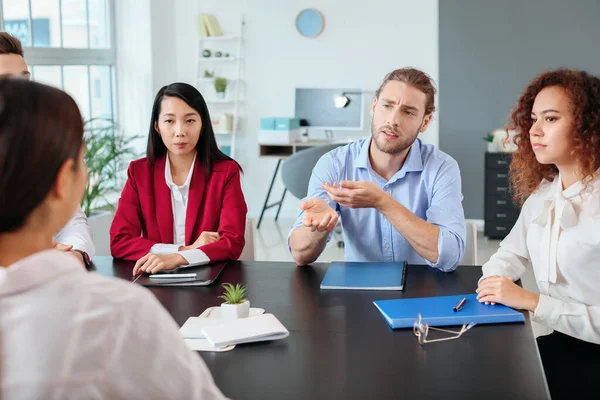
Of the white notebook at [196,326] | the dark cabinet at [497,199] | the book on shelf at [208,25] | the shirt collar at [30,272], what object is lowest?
the dark cabinet at [497,199]

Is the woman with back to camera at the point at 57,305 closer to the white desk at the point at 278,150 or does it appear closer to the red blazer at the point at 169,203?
the red blazer at the point at 169,203

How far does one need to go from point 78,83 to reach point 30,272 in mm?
5435

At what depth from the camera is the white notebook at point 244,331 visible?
5.17 ft

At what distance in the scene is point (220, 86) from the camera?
23.8ft

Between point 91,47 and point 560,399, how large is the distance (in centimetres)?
518

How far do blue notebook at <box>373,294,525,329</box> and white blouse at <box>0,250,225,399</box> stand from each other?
866 mm

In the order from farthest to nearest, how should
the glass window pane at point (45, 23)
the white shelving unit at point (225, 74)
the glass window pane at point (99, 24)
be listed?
the white shelving unit at point (225, 74) → the glass window pane at point (99, 24) → the glass window pane at point (45, 23)

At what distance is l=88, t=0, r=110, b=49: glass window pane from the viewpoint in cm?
621

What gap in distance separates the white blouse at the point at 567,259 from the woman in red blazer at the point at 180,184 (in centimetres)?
99

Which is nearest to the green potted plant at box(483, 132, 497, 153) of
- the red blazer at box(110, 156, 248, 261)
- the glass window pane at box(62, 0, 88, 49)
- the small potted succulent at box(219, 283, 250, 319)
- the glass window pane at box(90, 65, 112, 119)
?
the glass window pane at box(90, 65, 112, 119)

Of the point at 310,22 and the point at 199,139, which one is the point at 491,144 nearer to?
the point at 310,22

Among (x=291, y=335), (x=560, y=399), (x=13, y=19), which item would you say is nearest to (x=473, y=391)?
(x=291, y=335)

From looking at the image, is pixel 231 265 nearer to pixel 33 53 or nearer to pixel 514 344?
pixel 514 344

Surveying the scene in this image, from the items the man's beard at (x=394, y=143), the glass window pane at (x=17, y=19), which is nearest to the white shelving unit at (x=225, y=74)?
the glass window pane at (x=17, y=19)
